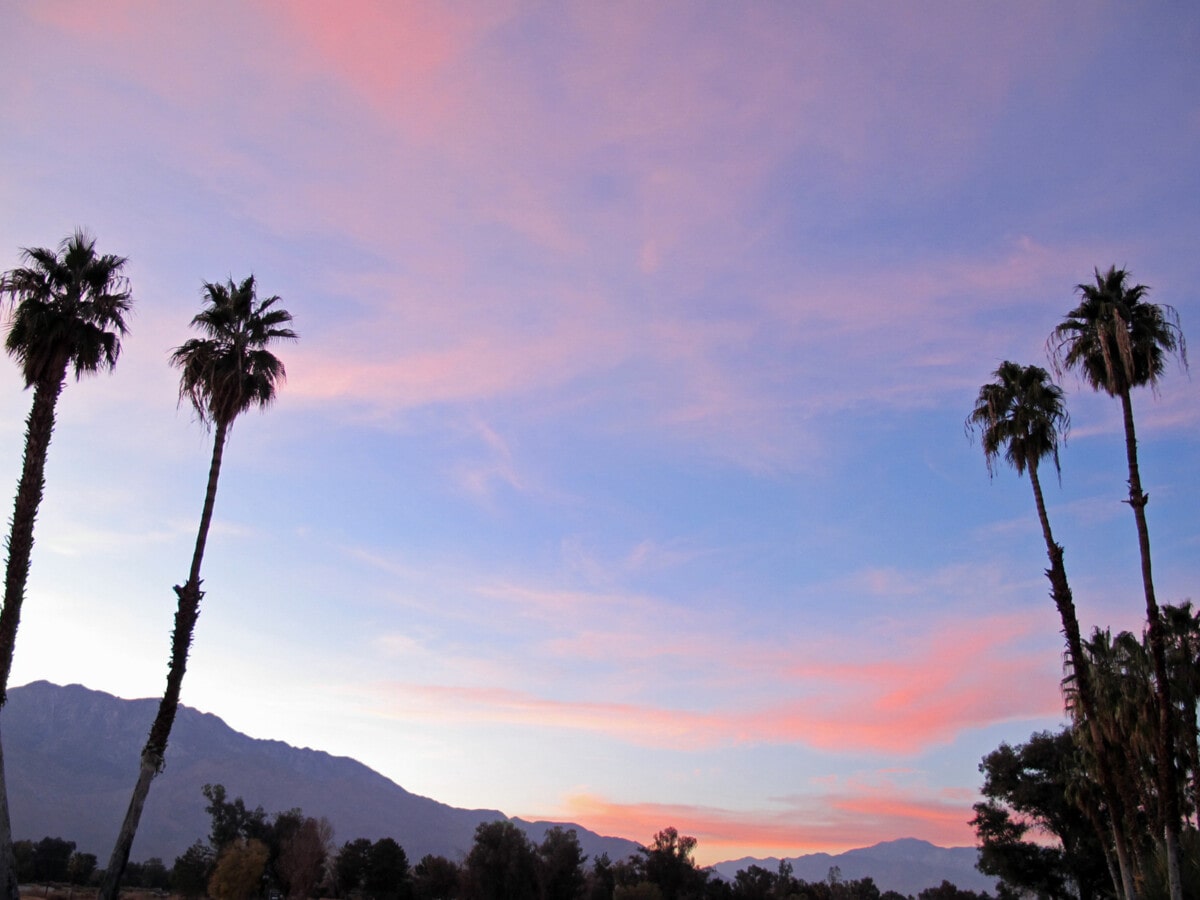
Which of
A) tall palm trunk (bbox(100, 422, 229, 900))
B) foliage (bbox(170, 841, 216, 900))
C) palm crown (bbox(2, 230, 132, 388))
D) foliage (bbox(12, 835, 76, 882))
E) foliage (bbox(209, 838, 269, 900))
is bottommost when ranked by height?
foliage (bbox(12, 835, 76, 882))

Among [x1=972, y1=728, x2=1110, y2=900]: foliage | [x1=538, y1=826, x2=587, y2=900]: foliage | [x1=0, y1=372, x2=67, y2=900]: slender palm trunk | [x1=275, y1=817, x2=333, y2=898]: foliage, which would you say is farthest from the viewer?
[x1=538, y1=826, x2=587, y2=900]: foliage

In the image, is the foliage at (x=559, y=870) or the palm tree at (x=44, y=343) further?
the foliage at (x=559, y=870)

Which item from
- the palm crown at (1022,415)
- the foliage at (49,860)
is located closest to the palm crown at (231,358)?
the palm crown at (1022,415)

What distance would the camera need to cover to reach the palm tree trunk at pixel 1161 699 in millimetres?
26000

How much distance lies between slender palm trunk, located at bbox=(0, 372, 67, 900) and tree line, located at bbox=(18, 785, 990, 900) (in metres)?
57.6

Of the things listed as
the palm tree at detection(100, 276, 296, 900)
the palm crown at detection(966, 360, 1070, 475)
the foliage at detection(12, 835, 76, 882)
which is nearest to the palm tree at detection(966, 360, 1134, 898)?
the palm crown at detection(966, 360, 1070, 475)

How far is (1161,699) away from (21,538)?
34379 millimetres

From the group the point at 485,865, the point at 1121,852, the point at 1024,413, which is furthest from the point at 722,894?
the point at 1024,413

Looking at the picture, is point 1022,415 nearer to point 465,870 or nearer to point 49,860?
point 465,870

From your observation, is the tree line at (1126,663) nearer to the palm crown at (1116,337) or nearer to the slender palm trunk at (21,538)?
the palm crown at (1116,337)

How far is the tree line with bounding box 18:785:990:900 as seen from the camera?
86938 millimetres

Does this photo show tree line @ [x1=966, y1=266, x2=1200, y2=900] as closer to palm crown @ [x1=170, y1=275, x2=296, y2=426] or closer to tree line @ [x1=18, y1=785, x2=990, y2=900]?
palm crown @ [x1=170, y1=275, x2=296, y2=426]

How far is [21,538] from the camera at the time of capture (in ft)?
86.4

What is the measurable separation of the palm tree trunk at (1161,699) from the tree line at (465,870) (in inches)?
2640
